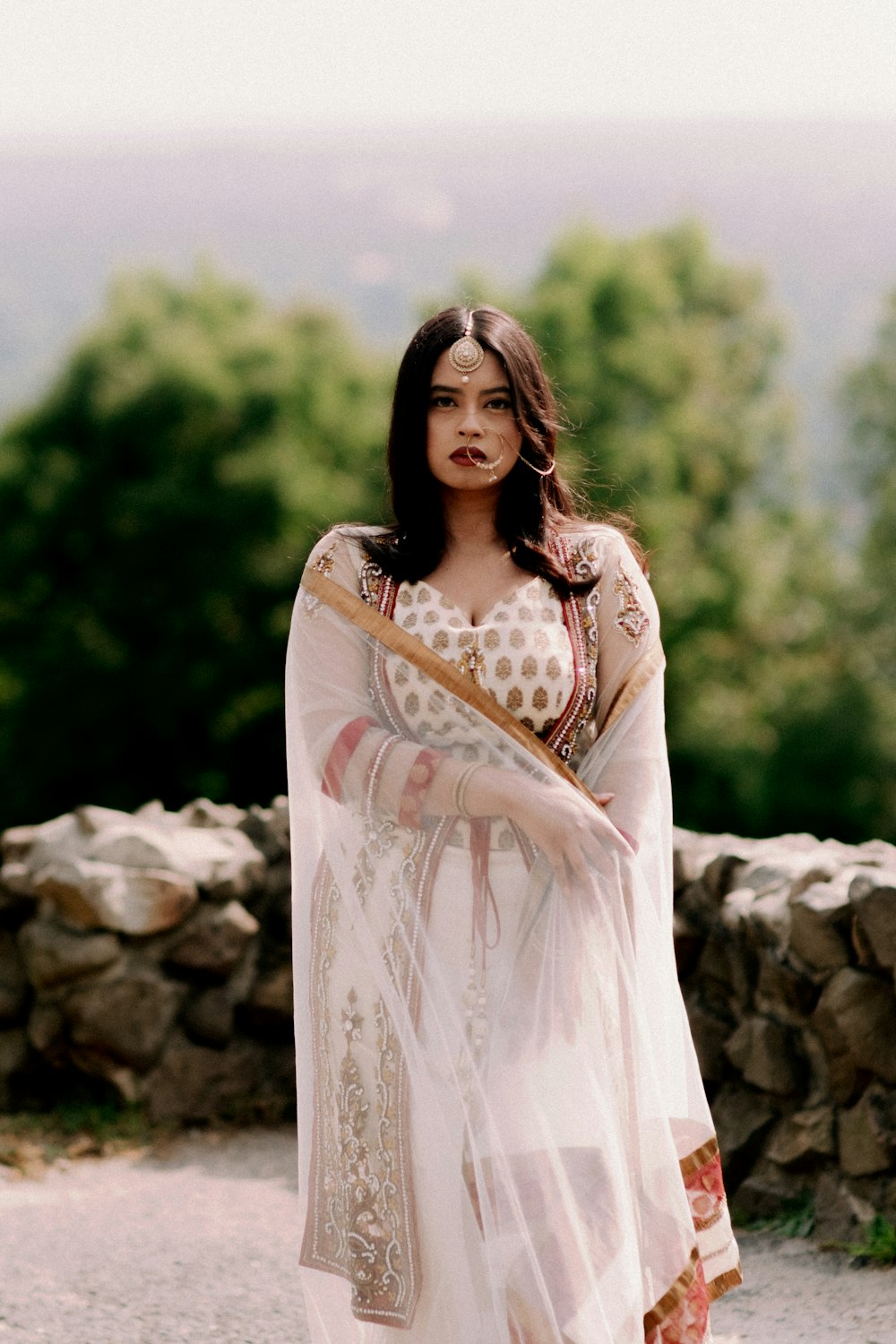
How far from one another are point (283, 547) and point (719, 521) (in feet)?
24.0

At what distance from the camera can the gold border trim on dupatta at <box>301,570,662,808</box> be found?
2869 millimetres

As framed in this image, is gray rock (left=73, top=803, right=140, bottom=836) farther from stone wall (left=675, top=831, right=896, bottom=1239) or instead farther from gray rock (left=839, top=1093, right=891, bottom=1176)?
gray rock (left=839, top=1093, right=891, bottom=1176)

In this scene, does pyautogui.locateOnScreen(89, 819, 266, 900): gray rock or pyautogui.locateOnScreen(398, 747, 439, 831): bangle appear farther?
pyautogui.locateOnScreen(89, 819, 266, 900): gray rock

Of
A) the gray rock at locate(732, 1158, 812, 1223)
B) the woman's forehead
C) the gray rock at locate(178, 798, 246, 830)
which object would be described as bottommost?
the gray rock at locate(732, 1158, 812, 1223)

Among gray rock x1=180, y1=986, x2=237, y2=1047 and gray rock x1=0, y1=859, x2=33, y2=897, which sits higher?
gray rock x1=0, y1=859, x2=33, y2=897

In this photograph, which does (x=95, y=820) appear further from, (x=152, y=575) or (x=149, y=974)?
(x=152, y=575)

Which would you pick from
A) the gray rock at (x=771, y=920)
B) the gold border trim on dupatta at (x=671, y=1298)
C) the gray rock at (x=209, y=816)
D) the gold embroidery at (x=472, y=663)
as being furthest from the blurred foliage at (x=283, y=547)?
the gold border trim on dupatta at (x=671, y=1298)

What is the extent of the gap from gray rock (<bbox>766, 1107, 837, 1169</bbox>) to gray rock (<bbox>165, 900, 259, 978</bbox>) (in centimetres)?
177

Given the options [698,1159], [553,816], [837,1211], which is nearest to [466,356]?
[553,816]

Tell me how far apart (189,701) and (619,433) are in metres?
6.20

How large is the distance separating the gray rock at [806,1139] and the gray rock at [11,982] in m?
2.36

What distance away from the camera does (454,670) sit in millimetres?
2885

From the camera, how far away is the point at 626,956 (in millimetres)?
2857

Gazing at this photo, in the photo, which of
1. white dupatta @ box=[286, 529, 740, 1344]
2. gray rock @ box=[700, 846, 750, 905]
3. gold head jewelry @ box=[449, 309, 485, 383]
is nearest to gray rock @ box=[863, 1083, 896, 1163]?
gray rock @ box=[700, 846, 750, 905]
